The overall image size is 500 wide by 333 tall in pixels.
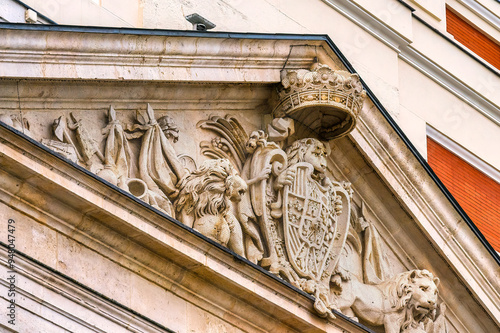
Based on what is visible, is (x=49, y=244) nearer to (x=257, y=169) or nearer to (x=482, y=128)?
(x=257, y=169)

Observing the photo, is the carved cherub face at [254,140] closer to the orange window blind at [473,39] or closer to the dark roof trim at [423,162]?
the dark roof trim at [423,162]

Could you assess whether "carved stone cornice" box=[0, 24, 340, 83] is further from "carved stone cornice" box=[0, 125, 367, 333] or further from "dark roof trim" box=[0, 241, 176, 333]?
"dark roof trim" box=[0, 241, 176, 333]

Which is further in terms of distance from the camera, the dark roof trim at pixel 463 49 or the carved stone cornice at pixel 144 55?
the dark roof trim at pixel 463 49

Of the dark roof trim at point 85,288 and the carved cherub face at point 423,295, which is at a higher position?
the carved cherub face at point 423,295

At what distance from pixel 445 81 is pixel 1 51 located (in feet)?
22.2

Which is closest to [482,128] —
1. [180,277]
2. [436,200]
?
[436,200]

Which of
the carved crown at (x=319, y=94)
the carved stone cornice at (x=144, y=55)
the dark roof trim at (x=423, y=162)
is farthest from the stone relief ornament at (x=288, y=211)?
the dark roof trim at (x=423, y=162)

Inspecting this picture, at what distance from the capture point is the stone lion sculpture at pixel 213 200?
47.4 feet

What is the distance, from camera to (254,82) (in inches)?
601

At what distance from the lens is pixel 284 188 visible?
1530 cm

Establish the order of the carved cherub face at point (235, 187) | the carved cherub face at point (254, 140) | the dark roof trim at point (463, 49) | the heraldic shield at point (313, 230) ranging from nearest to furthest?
1. the carved cherub face at point (235, 187)
2. the heraldic shield at point (313, 230)
3. the carved cherub face at point (254, 140)
4. the dark roof trim at point (463, 49)

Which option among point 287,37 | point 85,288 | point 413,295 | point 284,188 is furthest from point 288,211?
point 85,288

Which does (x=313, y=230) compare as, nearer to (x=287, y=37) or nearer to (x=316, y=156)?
(x=316, y=156)

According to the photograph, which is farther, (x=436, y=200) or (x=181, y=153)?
(x=436, y=200)
